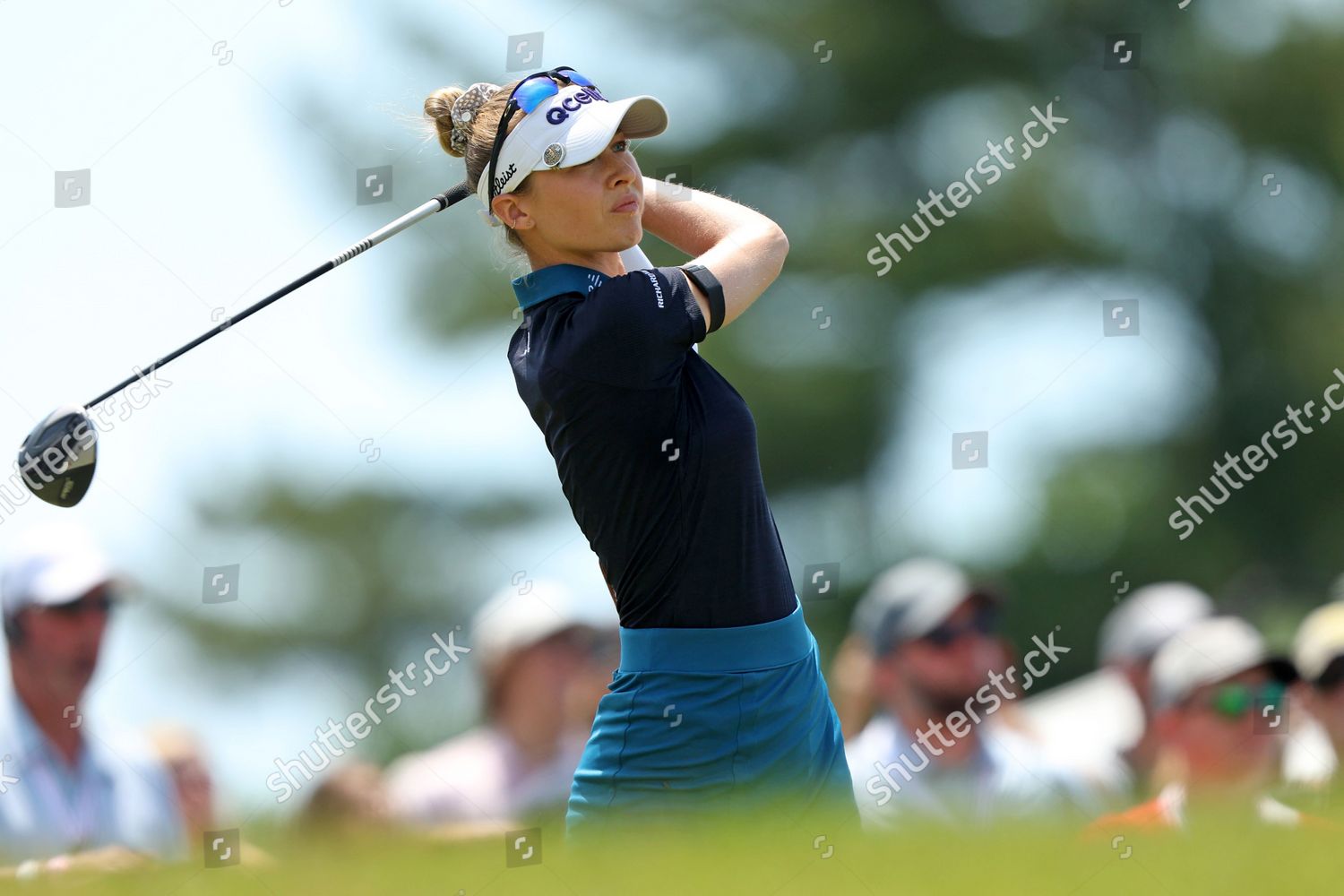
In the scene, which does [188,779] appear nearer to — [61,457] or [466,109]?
[61,457]

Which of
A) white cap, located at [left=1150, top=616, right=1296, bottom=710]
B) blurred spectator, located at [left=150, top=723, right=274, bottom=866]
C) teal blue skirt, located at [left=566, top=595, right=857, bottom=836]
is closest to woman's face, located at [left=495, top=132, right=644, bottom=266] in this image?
teal blue skirt, located at [left=566, top=595, right=857, bottom=836]

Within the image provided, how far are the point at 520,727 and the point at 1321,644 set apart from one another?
79.9 inches

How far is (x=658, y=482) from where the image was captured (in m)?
2.75

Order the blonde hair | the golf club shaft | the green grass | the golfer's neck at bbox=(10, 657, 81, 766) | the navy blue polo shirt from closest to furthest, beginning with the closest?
the green grass < the navy blue polo shirt < the blonde hair < the golf club shaft < the golfer's neck at bbox=(10, 657, 81, 766)

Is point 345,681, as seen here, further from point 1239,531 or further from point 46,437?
point 46,437

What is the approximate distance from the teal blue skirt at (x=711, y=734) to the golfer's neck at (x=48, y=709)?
4.86 feet

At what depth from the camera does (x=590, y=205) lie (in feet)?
9.75

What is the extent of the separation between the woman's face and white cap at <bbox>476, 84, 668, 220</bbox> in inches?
1.1

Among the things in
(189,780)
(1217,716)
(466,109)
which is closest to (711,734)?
(466,109)

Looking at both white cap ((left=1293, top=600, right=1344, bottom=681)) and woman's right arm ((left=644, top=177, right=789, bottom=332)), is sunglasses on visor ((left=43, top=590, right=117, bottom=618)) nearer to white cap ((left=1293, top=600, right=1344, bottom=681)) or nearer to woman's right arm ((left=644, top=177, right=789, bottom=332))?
woman's right arm ((left=644, top=177, right=789, bottom=332))

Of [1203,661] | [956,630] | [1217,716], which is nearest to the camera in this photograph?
[1217,716]

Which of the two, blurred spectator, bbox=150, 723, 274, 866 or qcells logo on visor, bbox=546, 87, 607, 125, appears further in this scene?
blurred spectator, bbox=150, 723, 274, 866

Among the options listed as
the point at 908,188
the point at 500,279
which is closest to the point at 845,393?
the point at 908,188

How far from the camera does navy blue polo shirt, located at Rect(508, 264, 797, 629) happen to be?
8.93 ft
